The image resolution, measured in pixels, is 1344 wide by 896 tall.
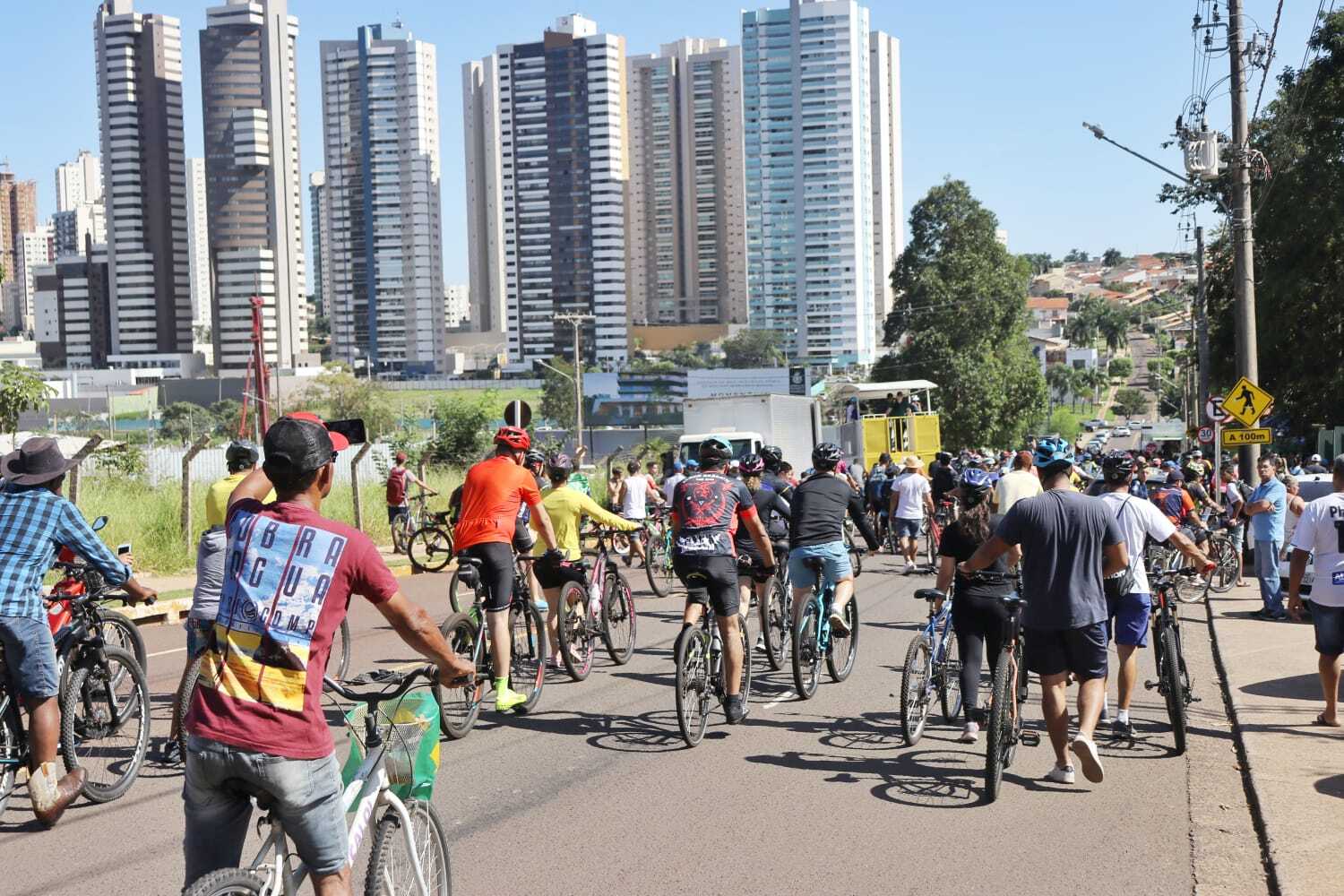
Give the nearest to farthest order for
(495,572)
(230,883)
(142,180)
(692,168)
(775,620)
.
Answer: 1. (230,883)
2. (495,572)
3. (775,620)
4. (142,180)
5. (692,168)

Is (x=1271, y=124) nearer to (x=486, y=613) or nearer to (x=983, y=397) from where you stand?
(x=983, y=397)

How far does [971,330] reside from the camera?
64.1m

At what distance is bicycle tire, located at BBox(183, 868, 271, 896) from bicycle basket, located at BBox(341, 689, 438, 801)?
1.77 feet

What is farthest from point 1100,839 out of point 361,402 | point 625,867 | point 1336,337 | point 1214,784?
point 361,402

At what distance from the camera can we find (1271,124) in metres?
39.6

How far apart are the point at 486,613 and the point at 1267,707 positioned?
600cm

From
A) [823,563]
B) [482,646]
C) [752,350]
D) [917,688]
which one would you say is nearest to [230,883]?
[482,646]

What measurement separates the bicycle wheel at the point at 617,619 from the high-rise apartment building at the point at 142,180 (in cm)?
18187

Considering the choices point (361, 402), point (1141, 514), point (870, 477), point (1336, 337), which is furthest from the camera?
point (361, 402)

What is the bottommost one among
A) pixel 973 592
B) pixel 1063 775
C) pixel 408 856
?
pixel 1063 775

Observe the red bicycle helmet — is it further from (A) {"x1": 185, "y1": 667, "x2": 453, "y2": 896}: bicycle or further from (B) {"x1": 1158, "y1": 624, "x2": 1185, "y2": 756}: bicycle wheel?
(A) {"x1": 185, "y1": 667, "x2": 453, "y2": 896}: bicycle

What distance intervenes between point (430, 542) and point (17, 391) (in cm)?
762

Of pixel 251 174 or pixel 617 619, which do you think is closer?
pixel 617 619

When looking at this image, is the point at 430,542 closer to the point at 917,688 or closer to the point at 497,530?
the point at 497,530
